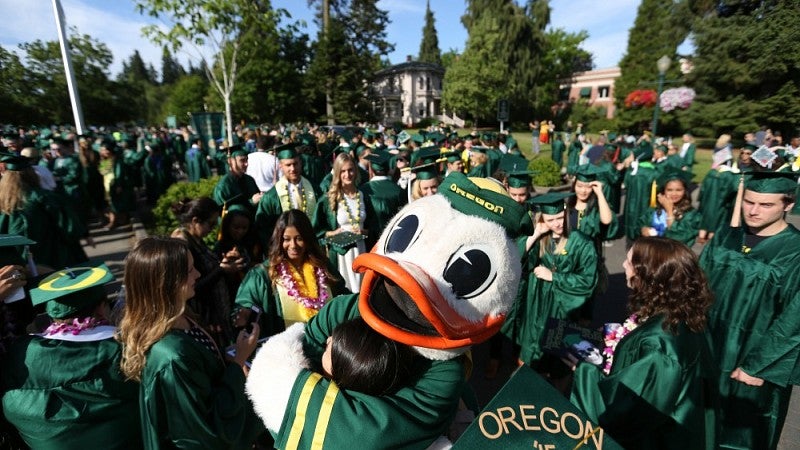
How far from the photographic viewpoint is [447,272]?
128 cm

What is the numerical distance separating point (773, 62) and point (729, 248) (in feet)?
8.95

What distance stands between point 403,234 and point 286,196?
13.1 feet

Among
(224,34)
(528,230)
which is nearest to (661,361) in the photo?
(528,230)

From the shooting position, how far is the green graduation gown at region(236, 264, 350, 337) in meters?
2.91

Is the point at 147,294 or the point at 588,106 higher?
the point at 588,106

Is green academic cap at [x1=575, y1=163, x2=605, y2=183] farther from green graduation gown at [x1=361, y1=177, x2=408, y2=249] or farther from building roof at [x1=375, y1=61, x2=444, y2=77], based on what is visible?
building roof at [x1=375, y1=61, x2=444, y2=77]

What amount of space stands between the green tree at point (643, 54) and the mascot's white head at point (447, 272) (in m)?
40.8

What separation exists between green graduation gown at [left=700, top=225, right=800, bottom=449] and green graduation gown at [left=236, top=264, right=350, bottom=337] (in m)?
3.31

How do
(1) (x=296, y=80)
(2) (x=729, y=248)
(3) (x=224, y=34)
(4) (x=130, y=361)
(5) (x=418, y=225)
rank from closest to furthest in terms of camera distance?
(5) (x=418, y=225), (4) (x=130, y=361), (2) (x=729, y=248), (3) (x=224, y=34), (1) (x=296, y=80)

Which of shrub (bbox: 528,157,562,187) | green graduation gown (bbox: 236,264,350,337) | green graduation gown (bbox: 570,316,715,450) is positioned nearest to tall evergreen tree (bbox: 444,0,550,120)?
shrub (bbox: 528,157,562,187)

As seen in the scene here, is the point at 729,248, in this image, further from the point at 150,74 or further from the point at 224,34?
the point at 150,74

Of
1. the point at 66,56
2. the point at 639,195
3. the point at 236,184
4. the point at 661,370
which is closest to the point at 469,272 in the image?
the point at 661,370

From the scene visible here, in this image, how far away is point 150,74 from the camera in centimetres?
11069

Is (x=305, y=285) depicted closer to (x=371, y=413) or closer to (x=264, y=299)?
(x=264, y=299)
